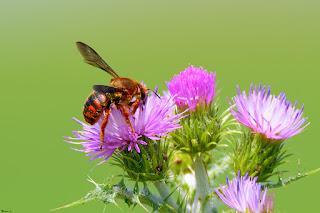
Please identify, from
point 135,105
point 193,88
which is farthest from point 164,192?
point 193,88

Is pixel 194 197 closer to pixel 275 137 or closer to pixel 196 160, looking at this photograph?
pixel 196 160

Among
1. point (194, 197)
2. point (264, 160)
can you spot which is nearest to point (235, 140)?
point (264, 160)

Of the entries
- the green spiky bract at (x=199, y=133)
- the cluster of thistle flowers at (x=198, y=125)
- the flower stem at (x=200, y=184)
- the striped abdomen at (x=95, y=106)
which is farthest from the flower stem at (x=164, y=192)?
the striped abdomen at (x=95, y=106)

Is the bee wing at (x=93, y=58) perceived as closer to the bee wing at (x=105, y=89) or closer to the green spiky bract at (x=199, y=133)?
the bee wing at (x=105, y=89)

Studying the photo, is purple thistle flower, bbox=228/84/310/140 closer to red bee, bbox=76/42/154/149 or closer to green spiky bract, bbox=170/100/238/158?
green spiky bract, bbox=170/100/238/158

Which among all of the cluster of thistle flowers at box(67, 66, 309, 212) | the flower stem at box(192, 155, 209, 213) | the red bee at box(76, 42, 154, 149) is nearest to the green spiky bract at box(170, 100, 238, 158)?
the cluster of thistle flowers at box(67, 66, 309, 212)

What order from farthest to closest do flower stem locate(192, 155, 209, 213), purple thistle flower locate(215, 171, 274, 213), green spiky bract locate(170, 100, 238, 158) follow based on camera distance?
flower stem locate(192, 155, 209, 213), green spiky bract locate(170, 100, 238, 158), purple thistle flower locate(215, 171, 274, 213)
